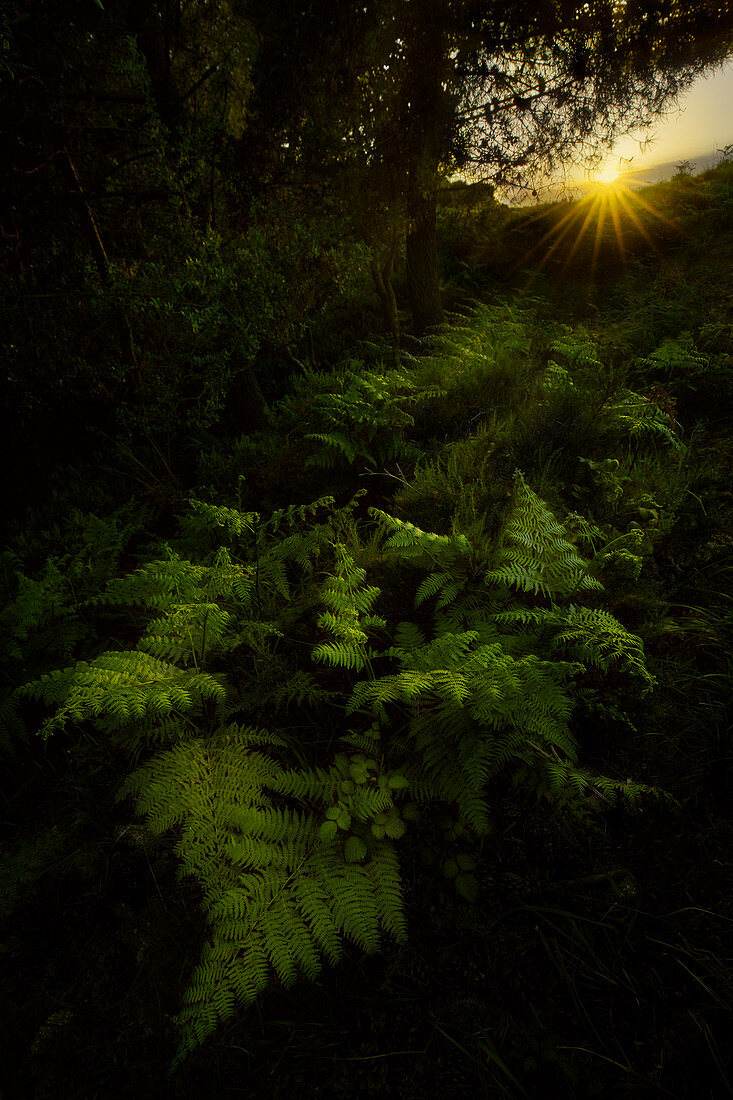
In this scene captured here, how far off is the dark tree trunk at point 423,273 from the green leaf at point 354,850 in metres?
7.37

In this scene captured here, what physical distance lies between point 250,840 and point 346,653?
79 centimetres

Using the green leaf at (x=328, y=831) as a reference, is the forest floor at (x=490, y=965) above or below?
below

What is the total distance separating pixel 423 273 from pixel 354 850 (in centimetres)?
808

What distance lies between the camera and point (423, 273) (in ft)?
23.8

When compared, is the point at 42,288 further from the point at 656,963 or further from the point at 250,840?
the point at 656,963

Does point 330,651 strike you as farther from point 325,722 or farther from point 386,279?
point 386,279

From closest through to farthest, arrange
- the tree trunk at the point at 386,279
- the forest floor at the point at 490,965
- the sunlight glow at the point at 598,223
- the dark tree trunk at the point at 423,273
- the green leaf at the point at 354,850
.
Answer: the forest floor at the point at 490,965
the green leaf at the point at 354,850
the tree trunk at the point at 386,279
the dark tree trunk at the point at 423,273
the sunlight glow at the point at 598,223

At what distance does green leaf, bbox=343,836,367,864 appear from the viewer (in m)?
1.64

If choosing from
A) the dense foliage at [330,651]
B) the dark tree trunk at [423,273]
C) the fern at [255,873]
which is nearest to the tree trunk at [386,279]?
the dense foliage at [330,651]

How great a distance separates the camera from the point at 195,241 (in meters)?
3.89

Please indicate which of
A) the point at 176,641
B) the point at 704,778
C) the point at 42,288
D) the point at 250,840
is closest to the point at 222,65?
the point at 42,288

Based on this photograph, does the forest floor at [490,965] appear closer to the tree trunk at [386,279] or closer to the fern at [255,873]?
the fern at [255,873]

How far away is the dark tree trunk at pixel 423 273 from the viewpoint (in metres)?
6.87

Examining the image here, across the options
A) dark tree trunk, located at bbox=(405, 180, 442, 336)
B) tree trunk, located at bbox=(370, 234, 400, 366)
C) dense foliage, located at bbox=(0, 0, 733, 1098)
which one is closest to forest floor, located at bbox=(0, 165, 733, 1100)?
dense foliage, located at bbox=(0, 0, 733, 1098)
